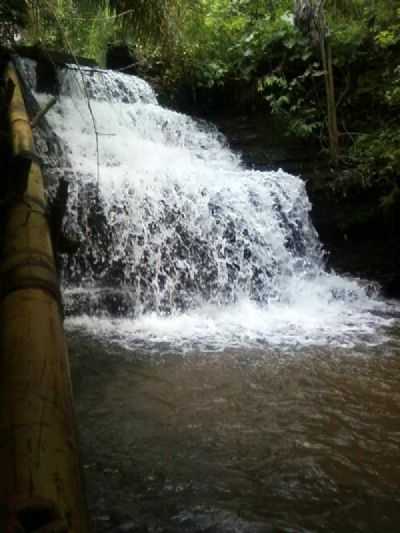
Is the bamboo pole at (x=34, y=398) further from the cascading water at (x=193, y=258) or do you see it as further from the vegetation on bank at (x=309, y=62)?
the vegetation on bank at (x=309, y=62)

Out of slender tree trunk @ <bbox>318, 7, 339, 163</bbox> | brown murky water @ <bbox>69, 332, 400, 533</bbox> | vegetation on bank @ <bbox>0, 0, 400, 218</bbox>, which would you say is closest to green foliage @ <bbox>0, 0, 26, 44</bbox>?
vegetation on bank @ <bbox>0, 0, 400, 218</bbox>

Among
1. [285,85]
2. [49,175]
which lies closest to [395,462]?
[49,175]

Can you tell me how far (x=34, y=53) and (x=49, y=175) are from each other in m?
3.93

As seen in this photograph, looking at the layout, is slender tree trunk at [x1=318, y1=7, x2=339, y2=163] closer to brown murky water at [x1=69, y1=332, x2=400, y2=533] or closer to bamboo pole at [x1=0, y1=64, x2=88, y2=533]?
brown murky water at [x1=69, y1=332, x2=400, y2=533]

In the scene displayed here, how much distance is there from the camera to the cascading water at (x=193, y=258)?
6.28 meters

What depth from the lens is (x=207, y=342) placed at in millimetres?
5484

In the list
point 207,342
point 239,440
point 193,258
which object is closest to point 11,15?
point 193,258

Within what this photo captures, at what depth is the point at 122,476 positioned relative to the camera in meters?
2.83

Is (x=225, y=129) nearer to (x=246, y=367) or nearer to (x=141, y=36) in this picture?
(x=141, y=36)

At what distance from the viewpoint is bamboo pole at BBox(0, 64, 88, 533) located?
51.7 inches

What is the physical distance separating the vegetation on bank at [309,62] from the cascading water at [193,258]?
4.41ft

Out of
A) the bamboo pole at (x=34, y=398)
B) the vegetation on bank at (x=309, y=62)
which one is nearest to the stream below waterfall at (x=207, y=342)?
the bamboo pole at (x=34, y=398)

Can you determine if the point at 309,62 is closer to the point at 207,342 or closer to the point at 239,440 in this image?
the point at 207,342

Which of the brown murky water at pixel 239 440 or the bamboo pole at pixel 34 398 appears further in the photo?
the brown murky water at pixel 239 440
